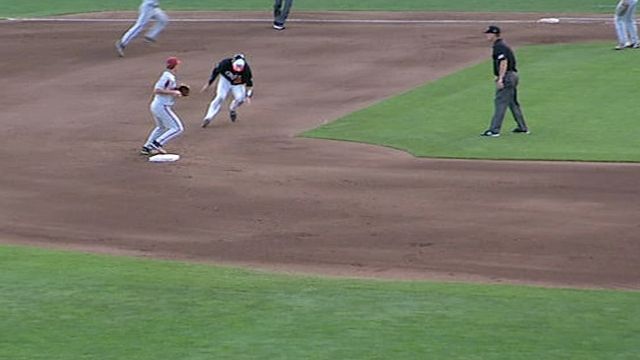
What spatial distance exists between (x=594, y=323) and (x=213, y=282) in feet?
15.2

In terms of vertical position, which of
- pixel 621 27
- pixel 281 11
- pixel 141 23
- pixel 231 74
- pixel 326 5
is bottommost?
pixel 621 27

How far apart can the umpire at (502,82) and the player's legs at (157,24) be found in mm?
12999

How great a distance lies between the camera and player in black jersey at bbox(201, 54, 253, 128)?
89.4 ft

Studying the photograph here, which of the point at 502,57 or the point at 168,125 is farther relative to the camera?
the point at 502,57

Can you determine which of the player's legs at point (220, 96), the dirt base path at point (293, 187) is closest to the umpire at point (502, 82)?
the dirt base path at point (293, 187)

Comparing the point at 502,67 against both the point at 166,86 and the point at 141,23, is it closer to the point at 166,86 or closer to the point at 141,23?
the point at 166,86

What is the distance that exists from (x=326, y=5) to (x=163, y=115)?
2342 cm

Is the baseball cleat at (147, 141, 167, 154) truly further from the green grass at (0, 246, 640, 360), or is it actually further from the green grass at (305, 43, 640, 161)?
the green grass at (0, 246, 640, 360)

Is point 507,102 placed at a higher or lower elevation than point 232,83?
lower

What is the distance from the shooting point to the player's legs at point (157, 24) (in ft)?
119

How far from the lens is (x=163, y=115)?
2483 centimetres

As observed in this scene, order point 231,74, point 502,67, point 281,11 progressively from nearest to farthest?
point 502,67
point 231,74
point 281,11

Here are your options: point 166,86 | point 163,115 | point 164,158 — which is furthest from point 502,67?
point 164,158

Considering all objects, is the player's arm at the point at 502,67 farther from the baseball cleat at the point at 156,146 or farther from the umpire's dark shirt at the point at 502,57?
the baseball cleat at the point at 156,146
